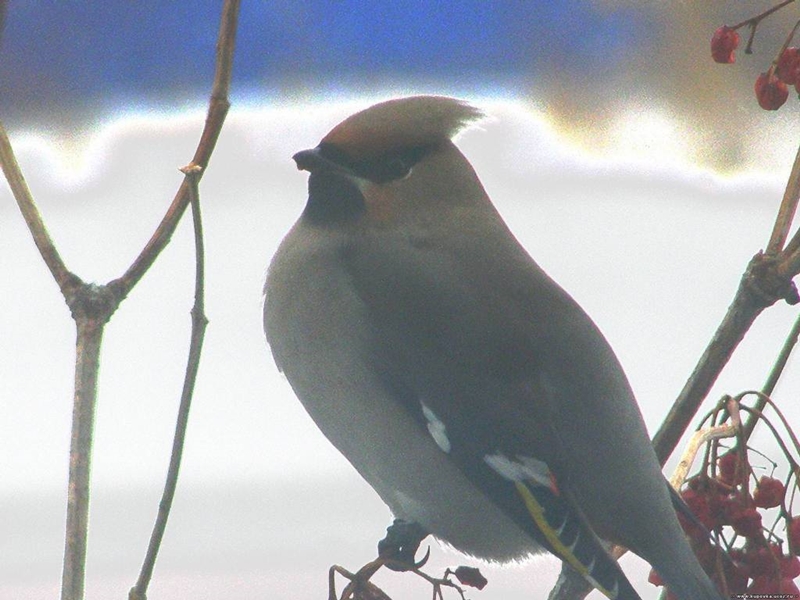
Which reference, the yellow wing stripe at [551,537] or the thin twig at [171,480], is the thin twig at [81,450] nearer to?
the thin twig at [171,480]

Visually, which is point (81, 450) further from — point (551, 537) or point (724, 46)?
point (724, 46)

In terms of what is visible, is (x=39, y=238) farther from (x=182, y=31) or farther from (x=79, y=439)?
(x=182, y=31)

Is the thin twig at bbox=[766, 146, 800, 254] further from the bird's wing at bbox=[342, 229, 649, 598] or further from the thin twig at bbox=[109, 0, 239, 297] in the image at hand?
the thin twig at bbox=[109, 0, 239, 297]

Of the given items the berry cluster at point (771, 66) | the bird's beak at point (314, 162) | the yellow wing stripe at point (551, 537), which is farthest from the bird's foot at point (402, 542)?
the berry cluster at point (771, 66)

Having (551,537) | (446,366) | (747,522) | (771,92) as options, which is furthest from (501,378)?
(771,92)

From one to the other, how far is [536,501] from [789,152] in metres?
1.52

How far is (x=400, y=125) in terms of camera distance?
51.2 inches

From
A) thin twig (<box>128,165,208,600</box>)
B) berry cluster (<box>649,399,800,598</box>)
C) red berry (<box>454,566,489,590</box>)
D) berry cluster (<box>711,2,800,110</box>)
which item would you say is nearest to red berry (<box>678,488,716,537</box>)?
berry cluster (<box>649,399,800,598</box>)

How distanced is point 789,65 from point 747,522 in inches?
18.6

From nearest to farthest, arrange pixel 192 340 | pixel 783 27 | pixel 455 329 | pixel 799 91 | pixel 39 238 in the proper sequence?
pixel 192 340, pixel 39 238, pixel 799 91, pixel 455 329, pixel 783 27

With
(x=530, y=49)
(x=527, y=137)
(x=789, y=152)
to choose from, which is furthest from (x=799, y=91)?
(x=789, y=152)

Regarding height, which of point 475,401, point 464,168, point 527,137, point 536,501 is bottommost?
point 536,501

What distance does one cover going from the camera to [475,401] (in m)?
1.21

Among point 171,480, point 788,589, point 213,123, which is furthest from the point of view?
point 788,589
